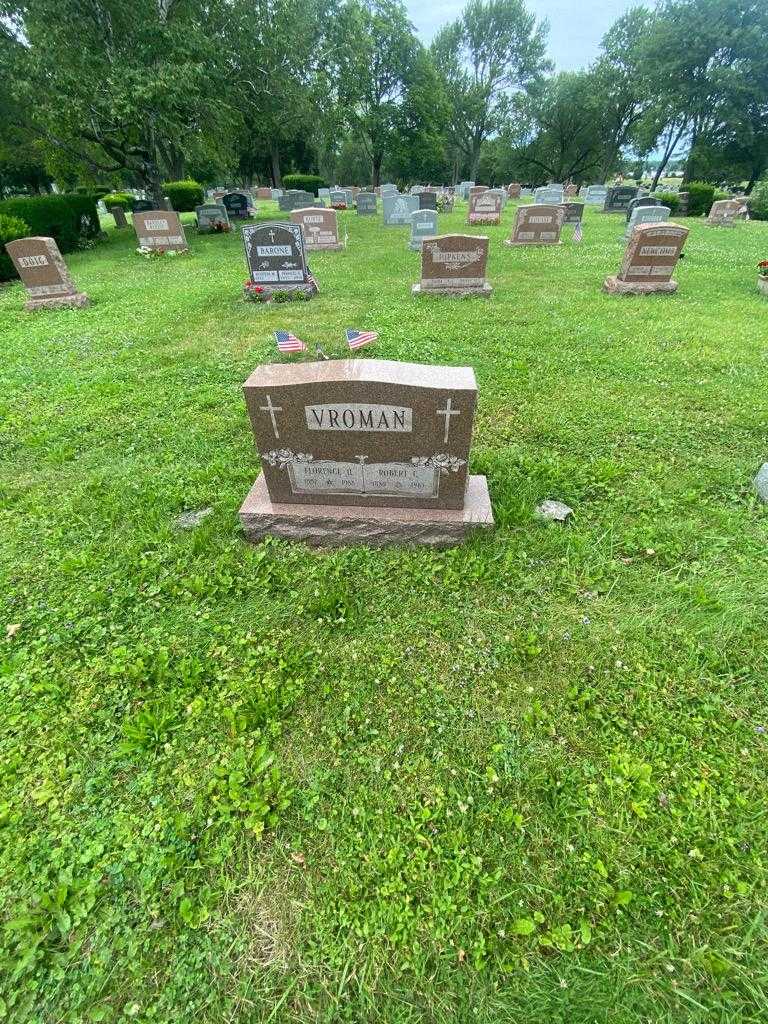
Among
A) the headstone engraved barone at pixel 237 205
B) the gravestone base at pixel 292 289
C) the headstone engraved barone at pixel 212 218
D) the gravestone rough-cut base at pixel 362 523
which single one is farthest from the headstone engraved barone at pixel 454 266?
the headstone engraved barone at pixel 237 205

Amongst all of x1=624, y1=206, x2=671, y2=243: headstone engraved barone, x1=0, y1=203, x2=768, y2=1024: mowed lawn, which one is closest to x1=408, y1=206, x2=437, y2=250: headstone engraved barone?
x1=624, y1=206, x2=671, y2=243: headstone engraved barone

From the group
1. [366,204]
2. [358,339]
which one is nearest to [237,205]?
[366,204]

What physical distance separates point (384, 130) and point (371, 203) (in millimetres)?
18390

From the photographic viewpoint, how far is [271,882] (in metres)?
2.21

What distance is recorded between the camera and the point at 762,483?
4305 mm

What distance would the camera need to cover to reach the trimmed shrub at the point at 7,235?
1338 centimetres

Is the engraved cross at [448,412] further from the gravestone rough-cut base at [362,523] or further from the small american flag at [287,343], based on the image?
the small american flag at [287,343]

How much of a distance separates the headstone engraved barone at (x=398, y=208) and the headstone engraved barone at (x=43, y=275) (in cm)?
1625

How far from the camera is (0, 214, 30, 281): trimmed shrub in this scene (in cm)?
1338

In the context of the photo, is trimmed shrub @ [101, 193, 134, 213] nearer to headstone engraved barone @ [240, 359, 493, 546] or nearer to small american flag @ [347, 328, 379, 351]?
small american flag @ [347, 328, 379, 351]

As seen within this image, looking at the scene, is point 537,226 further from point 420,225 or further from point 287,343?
point 287,343

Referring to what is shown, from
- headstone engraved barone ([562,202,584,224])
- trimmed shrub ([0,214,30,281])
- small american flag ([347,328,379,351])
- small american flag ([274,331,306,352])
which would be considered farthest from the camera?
headstone engraved barone ([562,202,584,224])

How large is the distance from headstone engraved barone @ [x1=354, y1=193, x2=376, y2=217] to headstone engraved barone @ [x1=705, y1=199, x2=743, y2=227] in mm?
17410

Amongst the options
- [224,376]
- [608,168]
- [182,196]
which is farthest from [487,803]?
[608,168]
